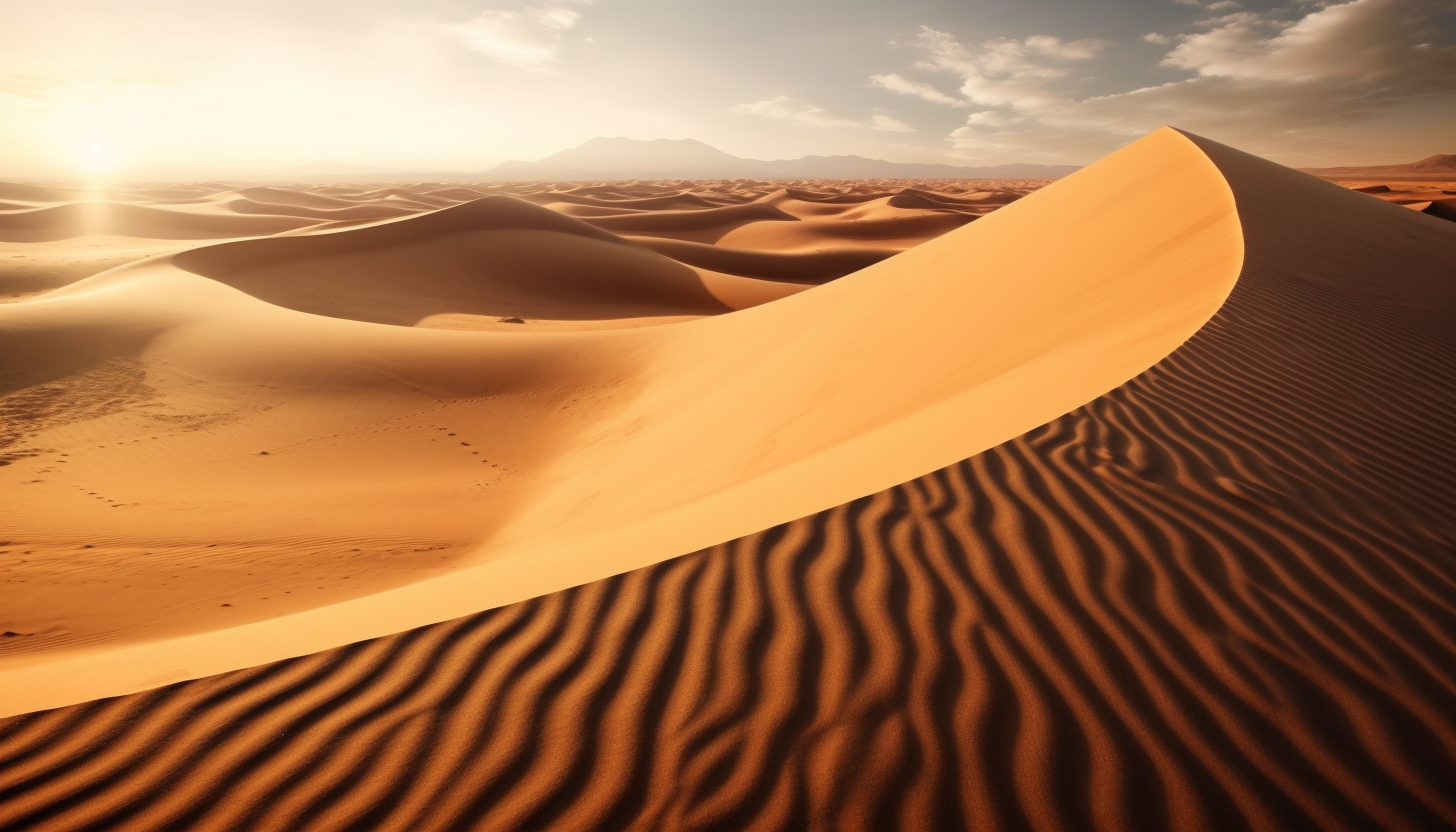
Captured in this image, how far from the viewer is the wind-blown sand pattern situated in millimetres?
1627

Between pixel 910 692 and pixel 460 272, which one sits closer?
pixel 910 692

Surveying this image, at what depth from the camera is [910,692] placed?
186 centimetres

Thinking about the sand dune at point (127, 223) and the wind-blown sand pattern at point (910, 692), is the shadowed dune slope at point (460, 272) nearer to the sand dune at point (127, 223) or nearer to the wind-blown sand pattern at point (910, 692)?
the wind-blown sand pattern at point (910, 692)

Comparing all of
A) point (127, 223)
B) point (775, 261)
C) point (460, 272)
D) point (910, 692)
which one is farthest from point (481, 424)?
point (127, 223)

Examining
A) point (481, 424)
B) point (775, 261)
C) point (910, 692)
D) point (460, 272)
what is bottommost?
point (481, 424)

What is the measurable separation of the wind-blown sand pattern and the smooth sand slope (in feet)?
1.13

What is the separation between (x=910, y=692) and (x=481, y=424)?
24.6 feet

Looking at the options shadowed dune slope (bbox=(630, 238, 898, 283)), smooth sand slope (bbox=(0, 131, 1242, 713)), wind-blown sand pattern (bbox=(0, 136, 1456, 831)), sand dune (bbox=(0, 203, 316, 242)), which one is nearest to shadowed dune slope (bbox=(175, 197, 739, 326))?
smooth sand slope (bbox=(0, 131, 1242, 713))

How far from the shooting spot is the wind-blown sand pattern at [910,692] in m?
1.63

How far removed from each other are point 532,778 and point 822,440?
3.46 m

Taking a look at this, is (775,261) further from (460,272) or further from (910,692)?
(910,692)

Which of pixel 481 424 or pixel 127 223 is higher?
pixel 127 223

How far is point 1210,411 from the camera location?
346 cm

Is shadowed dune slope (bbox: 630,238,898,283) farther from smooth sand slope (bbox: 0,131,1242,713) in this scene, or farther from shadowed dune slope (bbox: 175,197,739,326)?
smooth sand slope (bbox: 0,131,1242,713)
